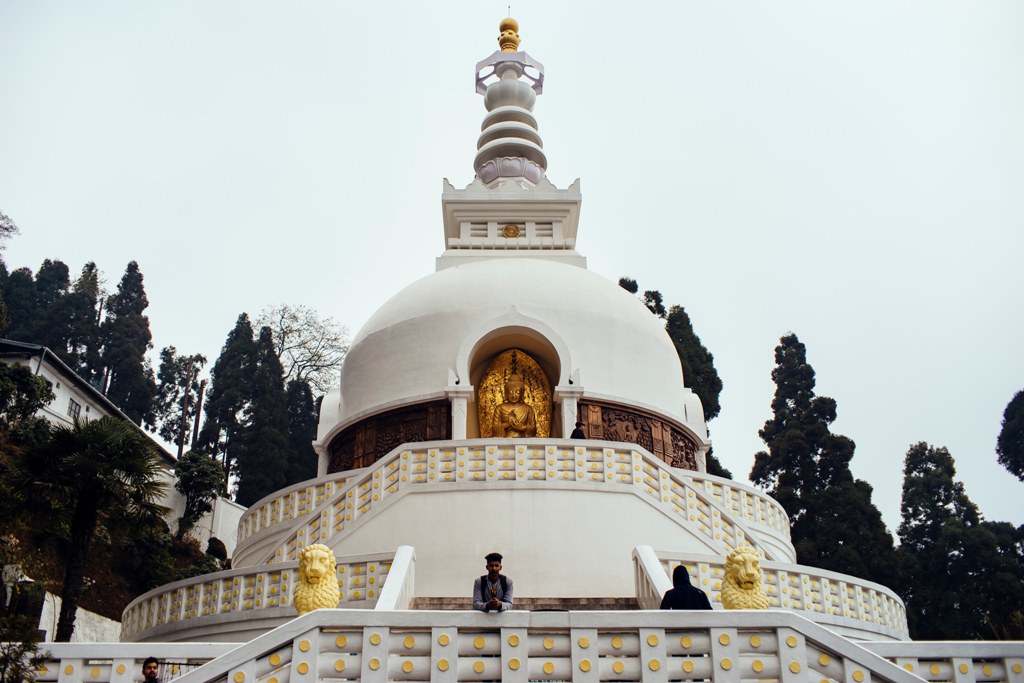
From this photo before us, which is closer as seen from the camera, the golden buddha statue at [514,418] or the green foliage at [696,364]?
the golden buddha statue at [514,418]

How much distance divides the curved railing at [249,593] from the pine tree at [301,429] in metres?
28.0

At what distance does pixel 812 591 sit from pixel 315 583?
23.1 feet

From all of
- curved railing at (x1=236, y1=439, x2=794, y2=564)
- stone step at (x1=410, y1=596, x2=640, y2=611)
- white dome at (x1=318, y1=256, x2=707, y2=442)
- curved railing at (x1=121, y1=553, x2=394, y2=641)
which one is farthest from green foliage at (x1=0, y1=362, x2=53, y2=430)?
stone step at (x1=410, y1=596, x2=640, y2=611)

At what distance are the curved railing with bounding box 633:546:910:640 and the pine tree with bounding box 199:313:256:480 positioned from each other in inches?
1300

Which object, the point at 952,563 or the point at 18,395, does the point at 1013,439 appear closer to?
the point at 952,563

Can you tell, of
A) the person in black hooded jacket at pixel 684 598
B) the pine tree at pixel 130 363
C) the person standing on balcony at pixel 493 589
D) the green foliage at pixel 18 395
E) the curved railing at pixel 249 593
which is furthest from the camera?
the pine tree at pixel 130 363

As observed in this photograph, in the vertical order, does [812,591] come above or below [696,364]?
below

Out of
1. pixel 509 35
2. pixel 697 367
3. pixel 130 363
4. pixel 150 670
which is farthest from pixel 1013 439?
pixel 130 363

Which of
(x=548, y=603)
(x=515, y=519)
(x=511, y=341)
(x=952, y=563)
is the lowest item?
(x=548, y=603)

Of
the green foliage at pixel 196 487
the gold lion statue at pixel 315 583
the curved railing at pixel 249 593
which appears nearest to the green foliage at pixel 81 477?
the curved railing at pixel 249 593

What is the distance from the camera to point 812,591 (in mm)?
12672

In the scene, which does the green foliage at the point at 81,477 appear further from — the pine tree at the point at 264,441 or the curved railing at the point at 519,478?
the pine tree at the point at 264,441

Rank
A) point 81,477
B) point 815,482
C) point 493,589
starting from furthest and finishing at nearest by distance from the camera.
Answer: point 815,482 → point 81,477 → point 493,589

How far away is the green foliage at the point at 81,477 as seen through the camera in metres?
12.5
